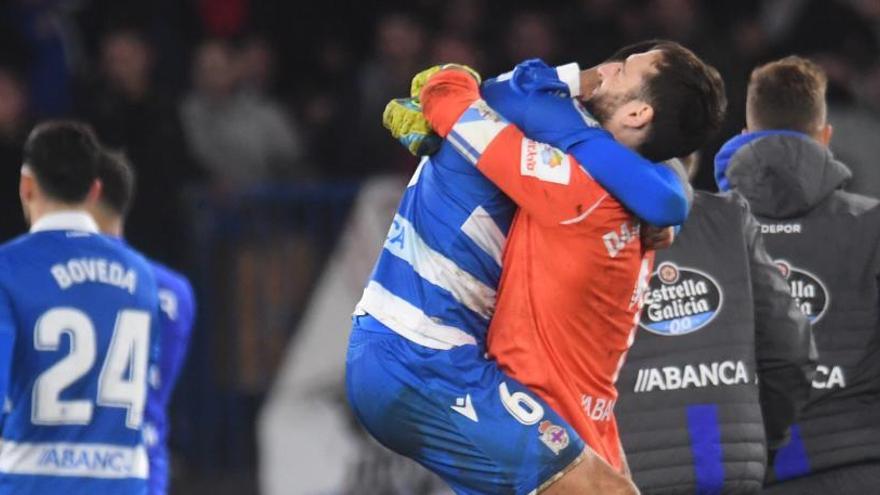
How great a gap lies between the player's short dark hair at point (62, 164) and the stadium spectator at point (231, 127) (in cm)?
446

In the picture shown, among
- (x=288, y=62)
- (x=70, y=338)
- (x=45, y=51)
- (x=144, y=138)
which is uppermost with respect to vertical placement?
(x=70, y=338)

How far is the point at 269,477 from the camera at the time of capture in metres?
10.3

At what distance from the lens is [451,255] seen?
486cm

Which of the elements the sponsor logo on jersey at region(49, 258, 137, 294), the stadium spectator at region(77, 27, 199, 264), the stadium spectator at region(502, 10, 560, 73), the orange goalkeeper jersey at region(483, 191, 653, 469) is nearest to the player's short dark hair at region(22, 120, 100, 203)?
the sponsor logo on jersey at region(49, 258, 137, 294)

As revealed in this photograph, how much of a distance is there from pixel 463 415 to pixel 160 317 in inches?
96.1

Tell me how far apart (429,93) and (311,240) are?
5.82 meters

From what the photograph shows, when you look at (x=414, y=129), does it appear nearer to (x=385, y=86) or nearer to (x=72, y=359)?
(x=72, y=359)

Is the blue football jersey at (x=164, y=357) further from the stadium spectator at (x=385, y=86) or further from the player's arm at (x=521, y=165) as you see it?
the stadium spectator at (x=385, y=86)

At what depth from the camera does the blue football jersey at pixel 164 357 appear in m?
6.97

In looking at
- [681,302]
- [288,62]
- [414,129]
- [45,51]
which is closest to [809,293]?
[681,302]

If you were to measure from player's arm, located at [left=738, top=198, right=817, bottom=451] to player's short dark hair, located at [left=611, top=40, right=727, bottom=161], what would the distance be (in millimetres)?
989

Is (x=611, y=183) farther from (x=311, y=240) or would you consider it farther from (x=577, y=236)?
(x=311, y=240)

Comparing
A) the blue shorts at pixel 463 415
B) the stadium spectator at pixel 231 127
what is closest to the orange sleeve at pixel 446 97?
the blue shorts at pixel 463 415

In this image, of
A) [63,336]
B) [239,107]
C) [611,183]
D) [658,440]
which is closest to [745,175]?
[658,440]
